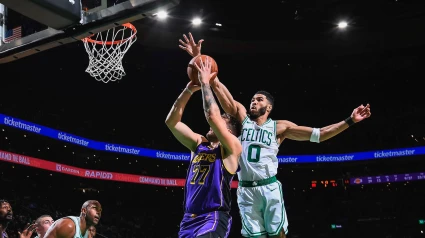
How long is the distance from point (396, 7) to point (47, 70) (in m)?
13.4

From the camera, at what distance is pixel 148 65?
2186 cm

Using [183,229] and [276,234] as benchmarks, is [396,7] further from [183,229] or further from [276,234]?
[183,229]

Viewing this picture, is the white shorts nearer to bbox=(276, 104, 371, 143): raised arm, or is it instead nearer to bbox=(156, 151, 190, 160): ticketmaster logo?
bbox=(276, 104, 371, 143): raised arm

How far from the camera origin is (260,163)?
5254 millimetres

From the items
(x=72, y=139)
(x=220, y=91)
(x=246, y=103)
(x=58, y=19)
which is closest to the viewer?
(x=58, y=19)

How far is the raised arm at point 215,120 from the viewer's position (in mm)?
3824

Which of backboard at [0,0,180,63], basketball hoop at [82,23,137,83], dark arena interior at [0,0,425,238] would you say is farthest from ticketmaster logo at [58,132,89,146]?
backboard at [0,0,180,63]

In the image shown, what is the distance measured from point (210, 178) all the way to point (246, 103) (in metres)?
20.1

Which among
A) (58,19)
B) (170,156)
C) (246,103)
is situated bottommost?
(58,19)

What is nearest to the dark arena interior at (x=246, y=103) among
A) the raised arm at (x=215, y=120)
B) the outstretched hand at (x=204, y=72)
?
the outstretched hand at (x=204, y=72)

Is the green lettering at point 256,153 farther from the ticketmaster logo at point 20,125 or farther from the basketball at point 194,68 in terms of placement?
the ticketmaster logo at point 20,125

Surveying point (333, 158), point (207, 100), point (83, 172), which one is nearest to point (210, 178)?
point (207, 100)

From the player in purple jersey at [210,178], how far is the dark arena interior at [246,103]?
44.9 feet

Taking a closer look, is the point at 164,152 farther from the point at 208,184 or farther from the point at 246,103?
the point at 208,184
